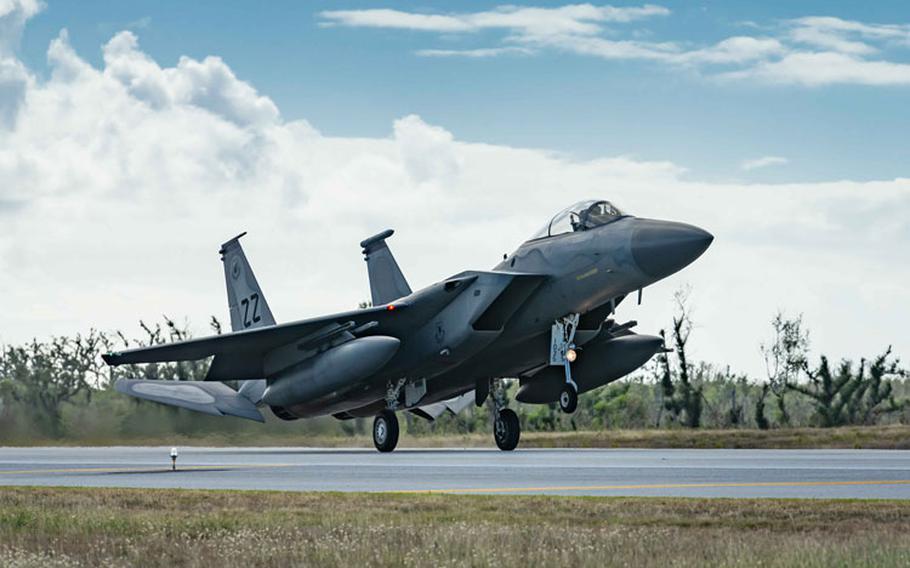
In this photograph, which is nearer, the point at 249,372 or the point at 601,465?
the point at 601,465

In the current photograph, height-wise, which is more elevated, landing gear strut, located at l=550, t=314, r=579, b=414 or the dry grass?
landing gear strut, located at l=550, t=314, r=579, b=414

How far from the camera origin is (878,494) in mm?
12273

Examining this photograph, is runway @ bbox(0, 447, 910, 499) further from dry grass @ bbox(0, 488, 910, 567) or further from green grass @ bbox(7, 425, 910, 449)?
green grass @ bbox(7, 425, 910, 449)

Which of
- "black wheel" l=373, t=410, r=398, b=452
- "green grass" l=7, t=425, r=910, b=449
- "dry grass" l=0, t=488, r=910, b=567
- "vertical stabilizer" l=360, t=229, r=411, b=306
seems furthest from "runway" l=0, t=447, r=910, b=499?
"vertical stabilizer" l=360, t=229, r=411, b=306

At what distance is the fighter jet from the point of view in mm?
20016

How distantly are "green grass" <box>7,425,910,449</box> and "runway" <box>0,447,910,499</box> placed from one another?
492cm

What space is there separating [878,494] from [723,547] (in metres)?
4.36

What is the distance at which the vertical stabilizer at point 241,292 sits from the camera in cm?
2797

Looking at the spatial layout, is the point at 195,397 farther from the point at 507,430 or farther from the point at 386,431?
the point at 507,430

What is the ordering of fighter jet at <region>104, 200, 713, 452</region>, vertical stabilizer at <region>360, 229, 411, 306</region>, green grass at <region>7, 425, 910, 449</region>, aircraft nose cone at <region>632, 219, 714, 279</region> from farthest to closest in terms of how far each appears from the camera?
vertical stabilizer at <region>360, 229, 411, 306</region>, green grass at <region>7, 425, 910, 449</region>, fighter jet at <region>104, 200, 713, 452</region>, aircraft nose cone at <region>632, 219, 714, 279</region>

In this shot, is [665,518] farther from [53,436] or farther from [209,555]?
[53,436]

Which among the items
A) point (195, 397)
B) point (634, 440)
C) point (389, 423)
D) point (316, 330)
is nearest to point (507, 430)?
point (389, 423)

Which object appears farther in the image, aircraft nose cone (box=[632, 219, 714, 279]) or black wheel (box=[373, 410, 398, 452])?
black wheel (box=[373, 410, 398, 452])

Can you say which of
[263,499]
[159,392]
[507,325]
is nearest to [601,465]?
[507,325]
